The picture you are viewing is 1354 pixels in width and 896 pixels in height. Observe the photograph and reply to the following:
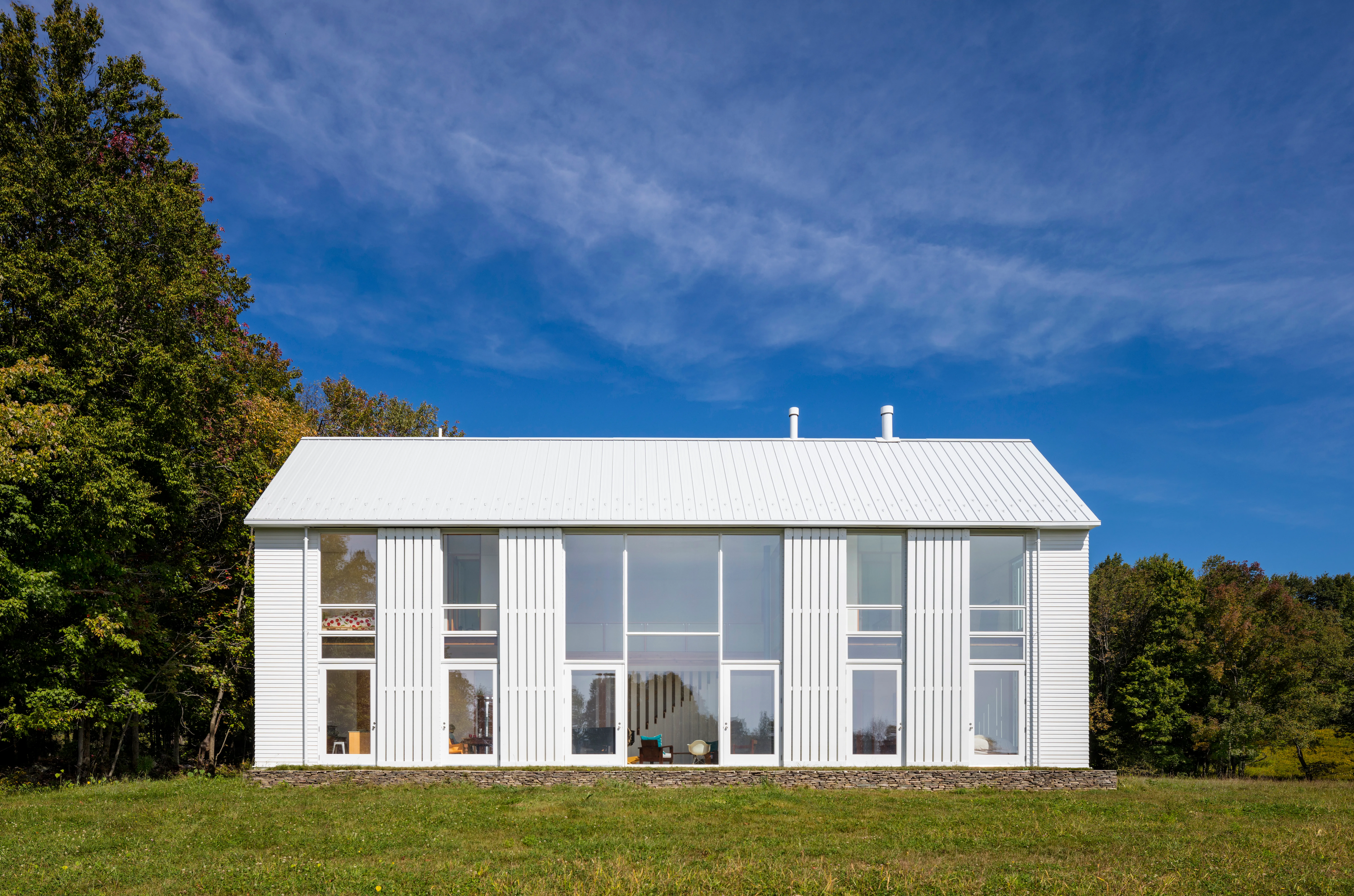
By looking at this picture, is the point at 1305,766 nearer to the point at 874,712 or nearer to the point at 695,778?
the point at 874,712

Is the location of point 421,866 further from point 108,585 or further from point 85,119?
point 85,119

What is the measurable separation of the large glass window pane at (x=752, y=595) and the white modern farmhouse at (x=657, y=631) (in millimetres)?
67

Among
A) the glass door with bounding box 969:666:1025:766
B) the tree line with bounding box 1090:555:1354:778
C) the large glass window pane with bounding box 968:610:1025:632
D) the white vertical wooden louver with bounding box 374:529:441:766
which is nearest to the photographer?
the white vertical wooden louver with bounding box 374:529:441:766

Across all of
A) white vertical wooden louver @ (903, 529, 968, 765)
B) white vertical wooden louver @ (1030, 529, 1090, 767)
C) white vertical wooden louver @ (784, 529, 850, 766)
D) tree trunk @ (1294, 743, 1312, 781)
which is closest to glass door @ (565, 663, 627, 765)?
white vertical wooden louver @ (784, 529, 850, 766)

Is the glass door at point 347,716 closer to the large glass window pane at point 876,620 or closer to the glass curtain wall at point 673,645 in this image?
the glass curtain wall at point 673,645

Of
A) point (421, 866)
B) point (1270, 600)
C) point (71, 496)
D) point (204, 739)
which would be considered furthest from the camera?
point (1270, 600)

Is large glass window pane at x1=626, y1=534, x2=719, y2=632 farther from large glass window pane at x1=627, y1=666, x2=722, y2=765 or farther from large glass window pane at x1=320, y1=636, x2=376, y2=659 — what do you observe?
large glass window pane at x1=320, y1=636, x2=376, y2=659

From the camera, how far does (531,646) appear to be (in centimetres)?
1575

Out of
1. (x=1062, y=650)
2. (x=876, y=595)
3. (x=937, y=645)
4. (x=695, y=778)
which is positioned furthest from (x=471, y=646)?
(x=1062, y=650)

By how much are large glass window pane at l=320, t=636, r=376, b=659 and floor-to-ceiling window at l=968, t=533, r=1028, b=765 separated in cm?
1183

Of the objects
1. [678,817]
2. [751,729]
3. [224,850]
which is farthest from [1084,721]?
[224,850]

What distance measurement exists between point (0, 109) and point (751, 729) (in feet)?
63.7

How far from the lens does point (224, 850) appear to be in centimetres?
1009

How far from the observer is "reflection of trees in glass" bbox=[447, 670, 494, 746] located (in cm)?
1561
